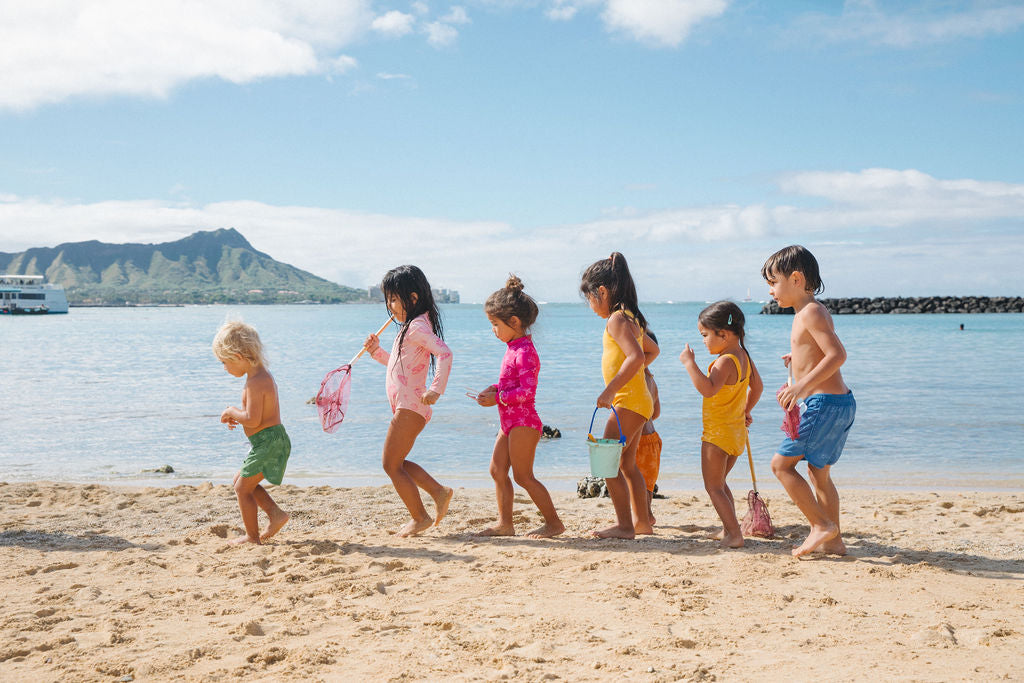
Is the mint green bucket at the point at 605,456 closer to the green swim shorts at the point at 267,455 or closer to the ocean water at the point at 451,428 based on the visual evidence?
the ocean water at the point at 451,428

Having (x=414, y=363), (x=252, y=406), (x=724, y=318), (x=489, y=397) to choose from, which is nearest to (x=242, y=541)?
Answer: (x=252, y=406)

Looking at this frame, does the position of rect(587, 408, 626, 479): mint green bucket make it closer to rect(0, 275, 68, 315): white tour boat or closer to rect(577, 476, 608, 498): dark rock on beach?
rect(577, 476, 608, 498): dark rock on beach

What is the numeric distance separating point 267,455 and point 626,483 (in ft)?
7.93

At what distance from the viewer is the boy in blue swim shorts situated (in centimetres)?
429

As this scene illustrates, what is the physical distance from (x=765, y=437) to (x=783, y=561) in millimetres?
7029

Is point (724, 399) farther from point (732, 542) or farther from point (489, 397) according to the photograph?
point (489, 397)

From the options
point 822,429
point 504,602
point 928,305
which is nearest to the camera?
point 504,602

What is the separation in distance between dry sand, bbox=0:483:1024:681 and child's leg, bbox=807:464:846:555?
0.59 feet

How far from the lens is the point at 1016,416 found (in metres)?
13.1

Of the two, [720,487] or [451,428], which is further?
[451,428]

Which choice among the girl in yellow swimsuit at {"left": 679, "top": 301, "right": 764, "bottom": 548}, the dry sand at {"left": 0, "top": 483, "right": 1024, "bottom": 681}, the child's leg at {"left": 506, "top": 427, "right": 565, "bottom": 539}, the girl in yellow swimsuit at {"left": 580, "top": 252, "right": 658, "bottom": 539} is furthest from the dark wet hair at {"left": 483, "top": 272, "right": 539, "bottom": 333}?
the dry sand at {"left": 0, "top": 483, "right": 1024, "bottom": 681}

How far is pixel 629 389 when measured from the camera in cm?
500

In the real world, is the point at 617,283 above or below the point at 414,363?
above

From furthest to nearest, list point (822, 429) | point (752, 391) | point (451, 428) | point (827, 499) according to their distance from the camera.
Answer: point (451, 428)
point (752, 391)
point (827, 499)
point (822, 429)
